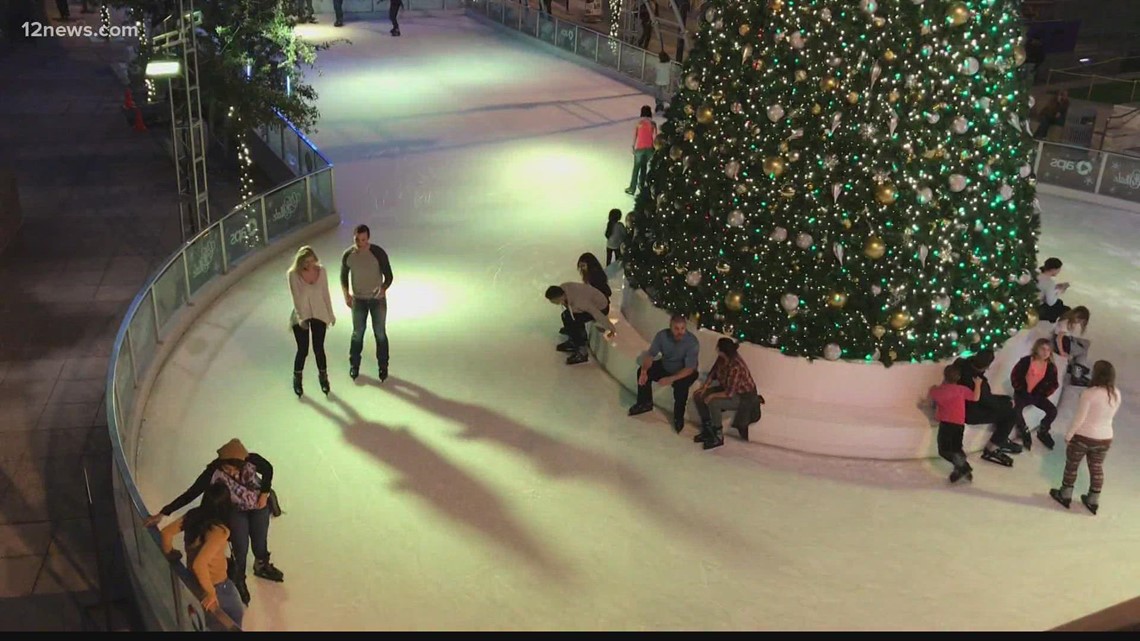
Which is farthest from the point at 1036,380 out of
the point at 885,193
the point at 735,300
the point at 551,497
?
the point at 551,497

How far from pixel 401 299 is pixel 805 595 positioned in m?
6.19

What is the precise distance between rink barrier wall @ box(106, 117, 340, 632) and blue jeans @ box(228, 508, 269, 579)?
1.65 feet

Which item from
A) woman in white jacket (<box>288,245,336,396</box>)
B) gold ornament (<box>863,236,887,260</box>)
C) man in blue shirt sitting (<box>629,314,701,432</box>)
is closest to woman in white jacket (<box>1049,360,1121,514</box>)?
gold ornament (<box>863,236,887,260</box>)

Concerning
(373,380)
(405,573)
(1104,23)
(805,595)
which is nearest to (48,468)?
(373,380)

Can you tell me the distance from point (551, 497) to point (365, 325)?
2.59 m

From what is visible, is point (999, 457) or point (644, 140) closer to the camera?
point (999, 457)

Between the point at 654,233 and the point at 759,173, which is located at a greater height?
the point at 759,173

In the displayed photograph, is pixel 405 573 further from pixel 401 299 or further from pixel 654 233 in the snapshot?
pixel 401 299

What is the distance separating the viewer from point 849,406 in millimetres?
9453

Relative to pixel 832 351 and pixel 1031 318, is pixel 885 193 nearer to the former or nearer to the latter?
pixel 832 351

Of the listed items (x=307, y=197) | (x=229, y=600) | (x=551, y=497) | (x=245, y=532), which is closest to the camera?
(x=229, y=600)

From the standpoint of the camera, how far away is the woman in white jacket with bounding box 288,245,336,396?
9391 mm

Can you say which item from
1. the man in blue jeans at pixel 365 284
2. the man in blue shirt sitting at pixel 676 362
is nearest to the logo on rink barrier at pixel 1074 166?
the man in blue shirt sitting at pixel 676 362

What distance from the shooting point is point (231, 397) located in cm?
1001
